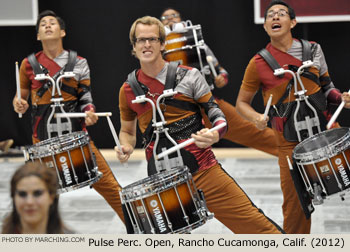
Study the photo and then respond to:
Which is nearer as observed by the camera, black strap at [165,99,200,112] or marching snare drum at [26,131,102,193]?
black strap at [165,99,200,112]

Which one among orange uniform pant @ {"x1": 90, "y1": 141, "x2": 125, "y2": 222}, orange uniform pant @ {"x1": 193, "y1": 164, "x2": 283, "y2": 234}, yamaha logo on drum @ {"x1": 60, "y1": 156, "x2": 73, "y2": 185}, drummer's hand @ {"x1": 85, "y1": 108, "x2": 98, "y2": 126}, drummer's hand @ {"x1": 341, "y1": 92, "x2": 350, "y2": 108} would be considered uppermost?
drummer's hand @ {"x1": 341, "y1": 92, "x2": 350, "y2": 108}

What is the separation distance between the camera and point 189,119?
4.65 meters

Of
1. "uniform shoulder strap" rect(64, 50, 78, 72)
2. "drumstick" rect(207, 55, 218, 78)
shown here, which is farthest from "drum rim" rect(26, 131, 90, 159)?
"drumstick" rect(207, 55, 218, 78)

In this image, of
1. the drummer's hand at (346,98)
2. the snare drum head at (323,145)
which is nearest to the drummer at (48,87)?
the snare drum head at (323,145)

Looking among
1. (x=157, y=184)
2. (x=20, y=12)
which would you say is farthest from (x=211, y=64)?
(x=157, y=184)

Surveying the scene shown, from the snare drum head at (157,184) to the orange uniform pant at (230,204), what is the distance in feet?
1.20

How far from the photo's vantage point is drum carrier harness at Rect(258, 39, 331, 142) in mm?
4965

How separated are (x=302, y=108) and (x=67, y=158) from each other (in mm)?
→ 1465

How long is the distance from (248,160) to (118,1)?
205cm

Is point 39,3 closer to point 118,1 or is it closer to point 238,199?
point 118,1

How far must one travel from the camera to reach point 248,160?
8.38 m

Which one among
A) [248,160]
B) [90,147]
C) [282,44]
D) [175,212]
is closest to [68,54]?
[90,147]

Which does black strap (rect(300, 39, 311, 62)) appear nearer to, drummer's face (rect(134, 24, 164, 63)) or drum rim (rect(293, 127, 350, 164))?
drum rim (rect(293, 127, 350, 164))

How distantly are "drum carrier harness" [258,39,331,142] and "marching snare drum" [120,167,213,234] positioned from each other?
3.16ft
